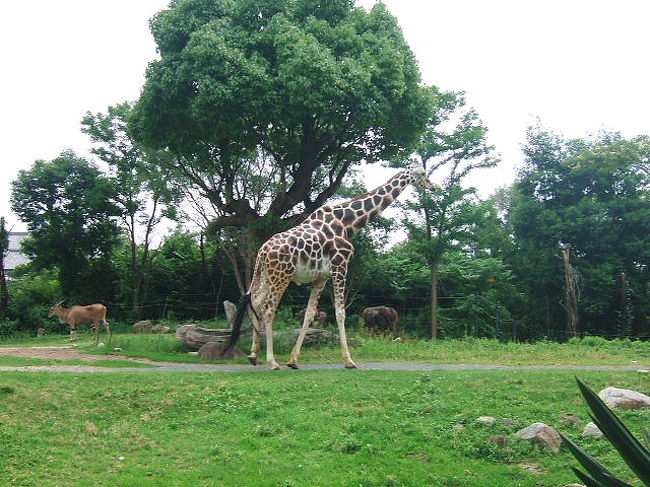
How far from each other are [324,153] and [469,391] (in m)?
11.7

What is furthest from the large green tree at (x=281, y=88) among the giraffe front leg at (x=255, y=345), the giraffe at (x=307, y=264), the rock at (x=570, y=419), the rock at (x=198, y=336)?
the rock at (x=570, y=419)

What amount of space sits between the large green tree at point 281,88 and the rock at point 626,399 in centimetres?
1029

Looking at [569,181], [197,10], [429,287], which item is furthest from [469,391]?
[569,181]

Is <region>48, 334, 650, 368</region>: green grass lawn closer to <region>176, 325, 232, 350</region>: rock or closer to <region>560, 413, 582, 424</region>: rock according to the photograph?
<region>176, 325, 232, 350</region>: rock

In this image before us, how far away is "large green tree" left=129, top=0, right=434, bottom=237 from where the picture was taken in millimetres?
17000

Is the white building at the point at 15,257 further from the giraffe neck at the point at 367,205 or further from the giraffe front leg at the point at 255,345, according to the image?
the giraffe neck at the point at 367,205

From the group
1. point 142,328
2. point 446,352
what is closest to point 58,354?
point 142,328

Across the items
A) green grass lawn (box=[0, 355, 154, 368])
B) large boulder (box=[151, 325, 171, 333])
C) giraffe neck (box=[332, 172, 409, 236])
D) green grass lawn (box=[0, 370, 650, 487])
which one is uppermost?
giraffe neck (box=[332, 172, 409, 236])

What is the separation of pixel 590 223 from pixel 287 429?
21380 millimetres

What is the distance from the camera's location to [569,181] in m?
28.1

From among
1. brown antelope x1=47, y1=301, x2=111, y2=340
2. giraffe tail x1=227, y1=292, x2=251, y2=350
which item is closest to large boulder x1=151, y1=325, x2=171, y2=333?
brown antelope x1=47, y1=301, x2=111, y2=340

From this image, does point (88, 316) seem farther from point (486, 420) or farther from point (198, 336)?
point (486, 420)

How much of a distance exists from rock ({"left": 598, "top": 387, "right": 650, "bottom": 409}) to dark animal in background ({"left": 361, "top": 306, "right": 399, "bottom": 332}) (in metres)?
16.1

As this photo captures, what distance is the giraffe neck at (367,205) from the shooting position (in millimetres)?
15547
